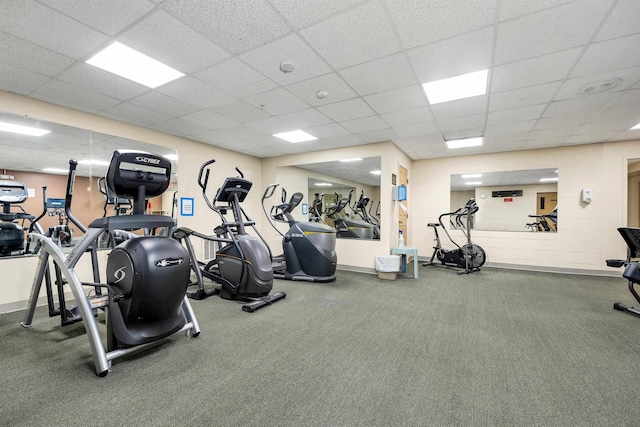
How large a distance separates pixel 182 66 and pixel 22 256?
2995 mm

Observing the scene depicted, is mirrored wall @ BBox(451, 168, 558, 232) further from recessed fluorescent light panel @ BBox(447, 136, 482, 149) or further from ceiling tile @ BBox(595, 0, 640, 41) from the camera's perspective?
ceiling tile @ BBox(595, 0, 640, 41)

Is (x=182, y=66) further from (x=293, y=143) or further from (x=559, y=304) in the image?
(x=559, y=304)

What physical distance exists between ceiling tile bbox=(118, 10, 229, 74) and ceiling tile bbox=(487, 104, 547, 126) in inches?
142

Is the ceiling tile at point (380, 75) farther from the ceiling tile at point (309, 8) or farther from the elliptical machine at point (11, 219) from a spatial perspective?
the elliptical machine at point (11, 219)

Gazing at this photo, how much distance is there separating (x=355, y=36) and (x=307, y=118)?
76.0 inches

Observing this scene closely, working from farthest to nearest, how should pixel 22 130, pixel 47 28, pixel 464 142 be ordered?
pixel 464 142
pixel 22 130
pixel 47 28

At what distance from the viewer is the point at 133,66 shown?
103 inches

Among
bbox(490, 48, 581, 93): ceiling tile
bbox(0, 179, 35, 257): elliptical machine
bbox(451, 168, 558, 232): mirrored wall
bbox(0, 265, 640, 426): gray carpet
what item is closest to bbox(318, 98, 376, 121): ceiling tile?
bbox(490, 48, 581, 93): ceiling tile

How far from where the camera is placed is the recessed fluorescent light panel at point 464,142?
5.12 meters

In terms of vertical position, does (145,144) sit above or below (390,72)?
below

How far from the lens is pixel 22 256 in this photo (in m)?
→ 3.27

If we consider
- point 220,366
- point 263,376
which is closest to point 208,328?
point 220,366

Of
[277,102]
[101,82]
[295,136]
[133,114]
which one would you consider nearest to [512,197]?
[295,136]

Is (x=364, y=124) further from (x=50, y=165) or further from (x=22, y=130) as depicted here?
(x=50, y=165)
